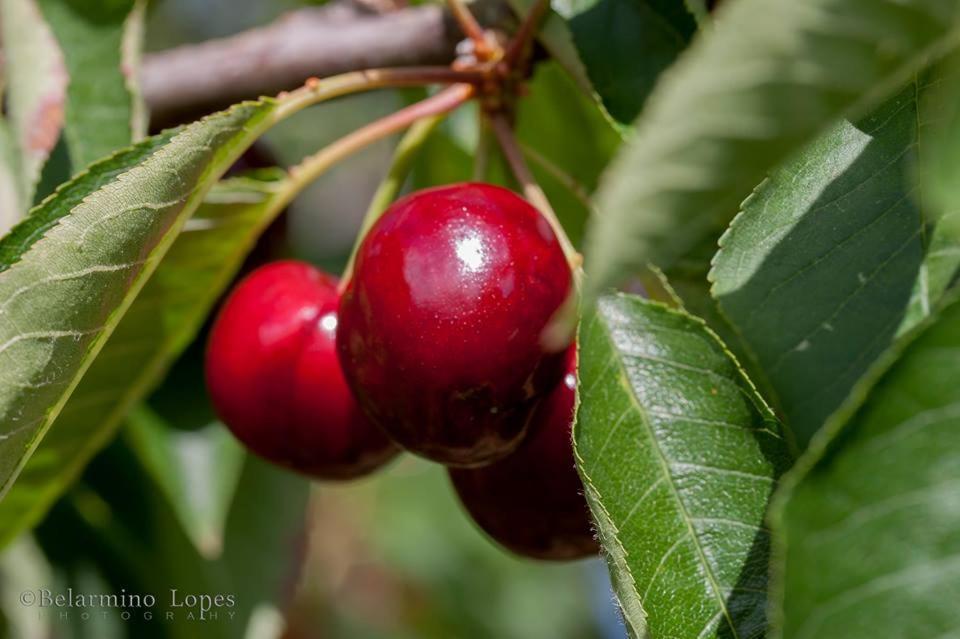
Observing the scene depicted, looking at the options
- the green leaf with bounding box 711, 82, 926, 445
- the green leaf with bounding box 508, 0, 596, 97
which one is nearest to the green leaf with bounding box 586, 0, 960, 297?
the green leaf with bounding box 711, 82, 926, 445

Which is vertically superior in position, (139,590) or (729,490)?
(729,490)

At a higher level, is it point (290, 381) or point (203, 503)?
point (290, 381)

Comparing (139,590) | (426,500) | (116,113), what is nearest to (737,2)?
(116,113)

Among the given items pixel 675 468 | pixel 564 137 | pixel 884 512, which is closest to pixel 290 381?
pixel 675 468

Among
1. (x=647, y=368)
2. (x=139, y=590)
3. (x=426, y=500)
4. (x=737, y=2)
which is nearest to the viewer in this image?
(x=737, y=2)

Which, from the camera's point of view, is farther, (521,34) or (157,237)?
(521,34)

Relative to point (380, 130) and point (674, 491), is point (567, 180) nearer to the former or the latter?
point (380, 130)

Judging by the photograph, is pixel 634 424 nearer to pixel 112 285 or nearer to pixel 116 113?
pixel 112 285
